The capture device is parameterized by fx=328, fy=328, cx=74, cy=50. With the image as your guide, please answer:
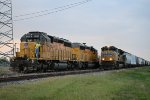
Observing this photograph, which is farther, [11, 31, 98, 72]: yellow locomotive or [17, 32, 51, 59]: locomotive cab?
[17, 32, 51, 59]: locomotive cab

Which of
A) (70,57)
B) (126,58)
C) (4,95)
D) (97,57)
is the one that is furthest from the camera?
(126,58)

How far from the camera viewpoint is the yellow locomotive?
3456 centimetres

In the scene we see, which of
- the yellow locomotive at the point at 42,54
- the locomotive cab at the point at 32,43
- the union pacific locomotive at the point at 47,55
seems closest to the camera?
the yellow locomotive at the point at 42,54

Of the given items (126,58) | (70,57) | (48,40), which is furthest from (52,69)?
(126,58)

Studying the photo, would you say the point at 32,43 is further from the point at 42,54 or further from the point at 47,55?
the point at 47,55

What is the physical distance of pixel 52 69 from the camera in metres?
40.9

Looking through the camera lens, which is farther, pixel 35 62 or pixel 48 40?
pixel 48 40

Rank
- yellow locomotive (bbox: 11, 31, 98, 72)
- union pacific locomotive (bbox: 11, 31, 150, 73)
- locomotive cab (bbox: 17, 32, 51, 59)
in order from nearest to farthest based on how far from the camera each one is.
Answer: yellow locomotive (bbox: 11, 31, 98, 72), union pacific locomotive (bbox: 11, 31, 150, 73), locomotive cab (bbox: 17, 32, 51, 59)

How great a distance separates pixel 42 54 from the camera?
121 feet

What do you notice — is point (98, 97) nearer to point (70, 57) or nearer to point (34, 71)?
point (34, 71)

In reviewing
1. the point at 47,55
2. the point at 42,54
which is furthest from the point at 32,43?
the point at 47,55

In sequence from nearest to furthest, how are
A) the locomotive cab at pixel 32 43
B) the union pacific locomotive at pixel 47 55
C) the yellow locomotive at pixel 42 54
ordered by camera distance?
the yellow locomotive at pixel 42 54 → the union pacific locomotive at pixel 47 55 → the locomotive cab at pixel 32 43

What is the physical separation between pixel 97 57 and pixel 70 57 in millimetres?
19808

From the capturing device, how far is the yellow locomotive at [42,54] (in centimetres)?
3456
